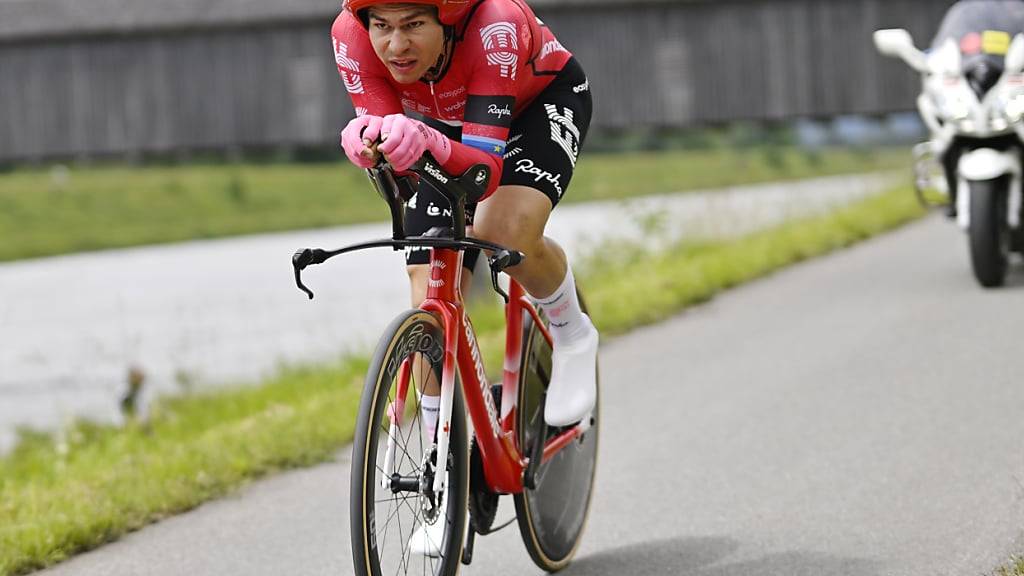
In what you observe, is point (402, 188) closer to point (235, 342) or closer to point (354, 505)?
point (354, 505)

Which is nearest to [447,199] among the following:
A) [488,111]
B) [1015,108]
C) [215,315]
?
[488,111]

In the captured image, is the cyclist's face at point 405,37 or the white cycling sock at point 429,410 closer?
the cyclist's face at point 405,37

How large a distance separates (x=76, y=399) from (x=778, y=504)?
8.96 meters

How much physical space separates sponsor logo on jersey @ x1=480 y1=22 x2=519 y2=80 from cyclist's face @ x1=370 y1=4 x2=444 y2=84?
0.43 feet

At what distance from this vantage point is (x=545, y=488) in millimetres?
4715

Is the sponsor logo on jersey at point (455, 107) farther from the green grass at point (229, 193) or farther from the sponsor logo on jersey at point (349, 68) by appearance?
the green grass at point (229, 193)

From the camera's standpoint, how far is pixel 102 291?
23.2 m

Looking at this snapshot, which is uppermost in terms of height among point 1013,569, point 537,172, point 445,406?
point 537,172

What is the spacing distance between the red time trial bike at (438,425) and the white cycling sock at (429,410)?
0.07 feet

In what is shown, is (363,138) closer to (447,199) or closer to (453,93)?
(447,199)

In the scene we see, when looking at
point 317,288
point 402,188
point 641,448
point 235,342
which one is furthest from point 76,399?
point 402,188

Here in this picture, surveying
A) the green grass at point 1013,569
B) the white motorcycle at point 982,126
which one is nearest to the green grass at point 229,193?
the white motorcycle at point 982,126

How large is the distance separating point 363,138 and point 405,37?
1.28 feet

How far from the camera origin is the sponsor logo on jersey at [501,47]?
12.6 feet
